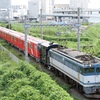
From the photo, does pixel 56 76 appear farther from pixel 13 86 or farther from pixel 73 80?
pixel 13 86

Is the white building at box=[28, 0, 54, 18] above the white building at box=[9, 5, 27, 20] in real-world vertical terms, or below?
above

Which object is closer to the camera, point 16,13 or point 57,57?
point 57,57

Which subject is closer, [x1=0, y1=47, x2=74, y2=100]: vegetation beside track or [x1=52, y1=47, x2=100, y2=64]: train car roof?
[x1=0, y1=47, x2=74, y2=100]: vegetation beside track

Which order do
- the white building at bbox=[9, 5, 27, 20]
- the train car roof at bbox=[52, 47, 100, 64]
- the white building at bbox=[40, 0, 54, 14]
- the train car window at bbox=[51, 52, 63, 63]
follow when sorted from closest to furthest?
the train car roof at bbox=[52, 47, 100, 64], the train car window at bbox=[51, 52, 63, 63], the white building at bbox=[9, 5, 27, 20], the white building at bbox=[40, 0, 54, 14]

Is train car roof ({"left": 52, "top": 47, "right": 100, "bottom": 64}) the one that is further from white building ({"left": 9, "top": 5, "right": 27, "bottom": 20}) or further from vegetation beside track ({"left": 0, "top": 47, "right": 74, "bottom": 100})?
white building ({"left": 9, "top": 5, "right": 27, "bottom": 20})

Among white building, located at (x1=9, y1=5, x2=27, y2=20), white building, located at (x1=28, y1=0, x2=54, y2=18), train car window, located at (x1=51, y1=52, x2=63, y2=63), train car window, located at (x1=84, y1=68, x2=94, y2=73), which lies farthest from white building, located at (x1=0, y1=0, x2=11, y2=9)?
train car window, located at (x1=84, y1=68, x2=94, y2=73)

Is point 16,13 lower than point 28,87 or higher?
higher

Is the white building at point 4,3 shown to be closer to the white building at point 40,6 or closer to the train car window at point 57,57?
the white building at point 40,6

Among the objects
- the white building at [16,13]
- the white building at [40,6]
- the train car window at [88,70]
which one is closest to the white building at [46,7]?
the white building at [40,6]

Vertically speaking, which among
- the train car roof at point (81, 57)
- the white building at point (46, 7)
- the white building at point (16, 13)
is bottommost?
the train car roof at point (81, 57)

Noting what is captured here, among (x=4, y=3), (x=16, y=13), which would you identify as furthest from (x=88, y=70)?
(x=4, y=3)

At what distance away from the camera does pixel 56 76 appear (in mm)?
24438

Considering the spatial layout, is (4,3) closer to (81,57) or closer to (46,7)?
(46,7)

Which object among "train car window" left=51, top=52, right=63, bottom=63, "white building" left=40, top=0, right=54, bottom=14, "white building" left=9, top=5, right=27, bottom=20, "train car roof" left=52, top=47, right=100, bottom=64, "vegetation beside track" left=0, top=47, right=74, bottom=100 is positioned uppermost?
"white building" left=40, top=0, right=54, bottom=14
